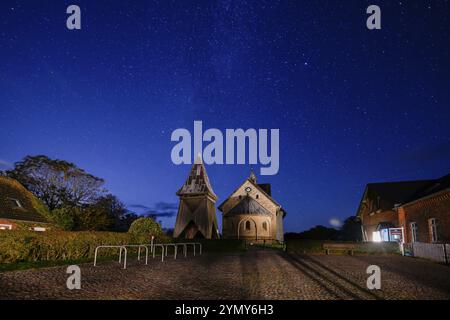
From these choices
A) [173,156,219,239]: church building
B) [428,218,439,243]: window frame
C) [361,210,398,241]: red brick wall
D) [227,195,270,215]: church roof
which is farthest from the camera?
[227,195,270,215]: church roof

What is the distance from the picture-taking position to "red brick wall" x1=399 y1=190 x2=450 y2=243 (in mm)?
18500

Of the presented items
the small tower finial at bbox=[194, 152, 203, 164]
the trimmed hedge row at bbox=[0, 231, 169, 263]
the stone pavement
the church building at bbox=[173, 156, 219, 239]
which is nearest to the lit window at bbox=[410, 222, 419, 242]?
the stone pavement

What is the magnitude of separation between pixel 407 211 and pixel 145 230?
19610 millimetres

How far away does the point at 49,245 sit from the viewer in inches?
516

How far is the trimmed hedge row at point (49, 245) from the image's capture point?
11352 mm

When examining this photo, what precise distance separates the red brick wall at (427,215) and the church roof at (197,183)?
20.2 meters

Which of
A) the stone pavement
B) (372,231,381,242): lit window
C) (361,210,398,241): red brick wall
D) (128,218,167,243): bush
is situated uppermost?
(361,210,398,241): red brick wall

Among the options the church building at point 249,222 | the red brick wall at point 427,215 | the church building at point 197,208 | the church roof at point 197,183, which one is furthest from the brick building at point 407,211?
the church roof at point 197,183

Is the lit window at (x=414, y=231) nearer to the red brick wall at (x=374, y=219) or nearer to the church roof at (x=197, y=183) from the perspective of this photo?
the red brick wall at (x=374, y=219)

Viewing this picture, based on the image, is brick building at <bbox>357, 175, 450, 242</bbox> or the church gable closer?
brick building at <bbox>357, 175, 450, 242</bbox>

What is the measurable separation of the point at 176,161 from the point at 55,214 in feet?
58.8

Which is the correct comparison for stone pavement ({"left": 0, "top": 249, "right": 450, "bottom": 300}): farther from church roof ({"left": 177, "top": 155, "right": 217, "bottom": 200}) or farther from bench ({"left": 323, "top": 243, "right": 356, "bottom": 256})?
church roof ({"left": 177, "top": 155, "right": 217, "bottom": 200})

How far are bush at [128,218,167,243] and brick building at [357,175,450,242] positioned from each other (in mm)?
18039
